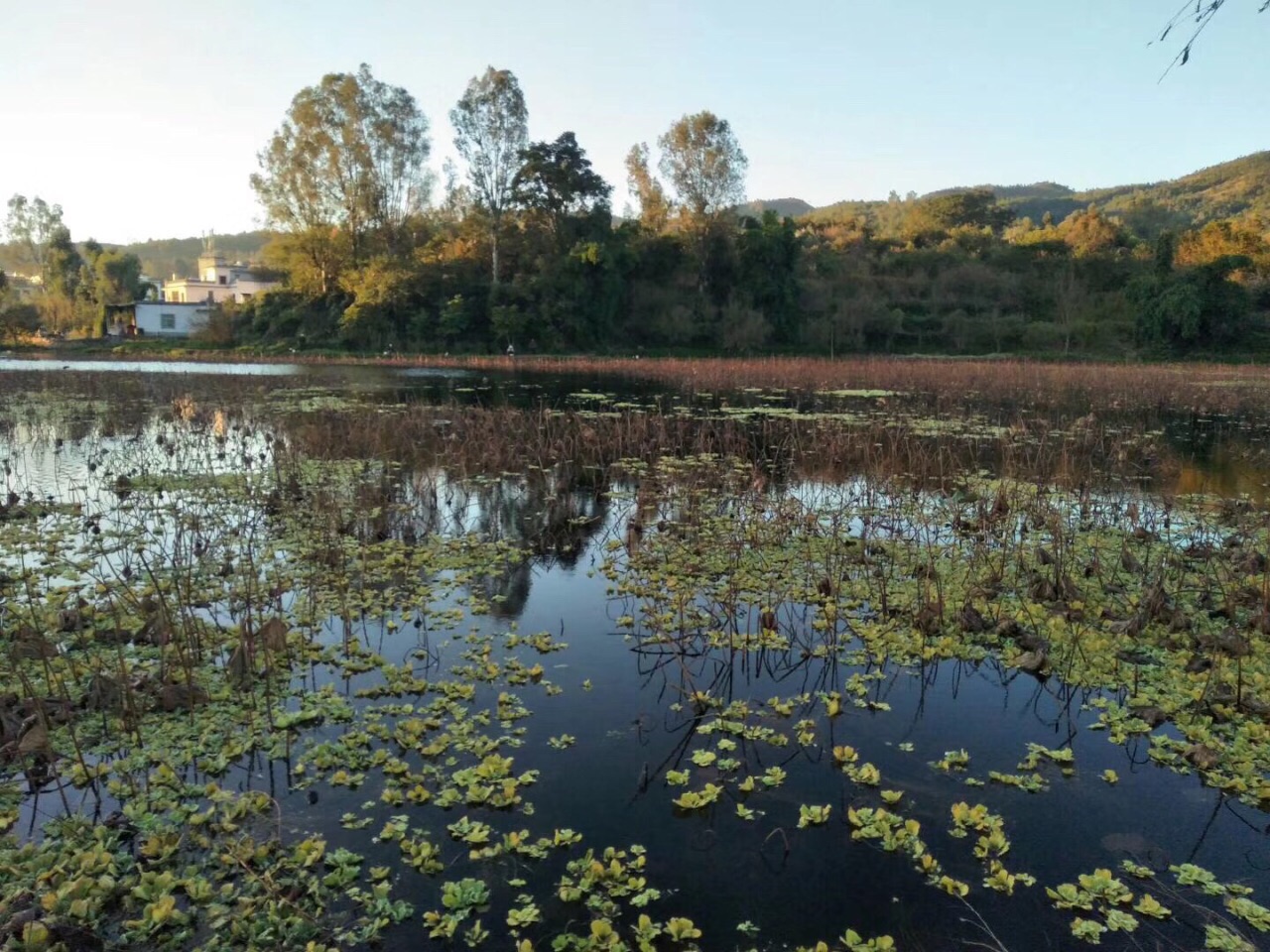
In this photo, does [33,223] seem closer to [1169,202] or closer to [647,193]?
[647,193]

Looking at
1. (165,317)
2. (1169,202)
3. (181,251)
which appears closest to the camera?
(165,317)

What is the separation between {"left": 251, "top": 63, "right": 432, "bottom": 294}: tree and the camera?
42.7 m

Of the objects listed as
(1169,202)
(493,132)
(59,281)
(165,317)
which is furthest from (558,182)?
(1169,202)

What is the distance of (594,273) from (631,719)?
4022cm

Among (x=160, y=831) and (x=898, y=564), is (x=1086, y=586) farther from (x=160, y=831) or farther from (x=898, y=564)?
(x=160, y=831)

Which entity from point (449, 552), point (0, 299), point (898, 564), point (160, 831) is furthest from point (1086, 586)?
point (0, 299)

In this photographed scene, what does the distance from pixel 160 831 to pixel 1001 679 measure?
15.8 ft

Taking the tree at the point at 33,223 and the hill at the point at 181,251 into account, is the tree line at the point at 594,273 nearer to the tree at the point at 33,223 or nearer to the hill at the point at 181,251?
the tree at the point at 33,223

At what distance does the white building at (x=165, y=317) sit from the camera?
2064 inches

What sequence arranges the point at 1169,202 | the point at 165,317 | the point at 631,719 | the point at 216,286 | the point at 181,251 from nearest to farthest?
the point at 631,719
the point at 165,317
the point at 216,286
the point at 1169,202
the point at 181,251

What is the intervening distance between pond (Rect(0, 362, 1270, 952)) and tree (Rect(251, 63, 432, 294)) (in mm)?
36721

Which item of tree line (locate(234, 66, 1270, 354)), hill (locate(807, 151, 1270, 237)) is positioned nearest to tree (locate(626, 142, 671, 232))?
tree line (locate(234, 66, 1270, 354))

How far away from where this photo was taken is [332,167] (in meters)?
42.8

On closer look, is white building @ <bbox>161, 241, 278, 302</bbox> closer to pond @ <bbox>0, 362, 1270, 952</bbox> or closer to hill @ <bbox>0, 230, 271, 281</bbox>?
hill @ <bbox>0, 230, 271, 281</bbox>
